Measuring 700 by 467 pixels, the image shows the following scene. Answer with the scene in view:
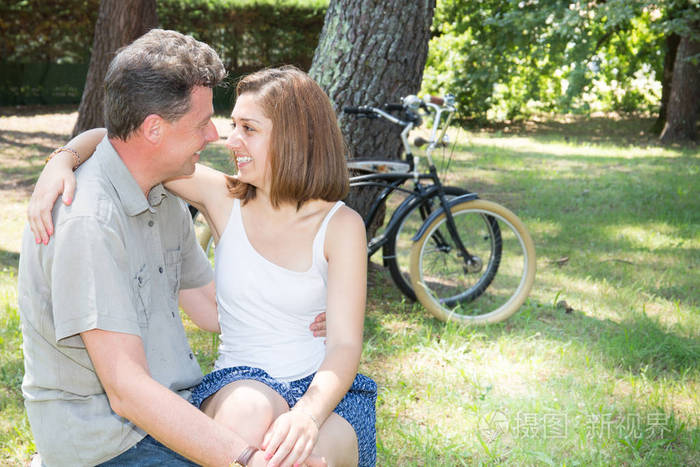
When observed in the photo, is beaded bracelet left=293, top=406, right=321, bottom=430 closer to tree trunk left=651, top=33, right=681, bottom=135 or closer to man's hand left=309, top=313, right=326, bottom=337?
man's hand left=309, top=313, right=326, bottom=337

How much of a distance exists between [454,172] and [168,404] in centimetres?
838

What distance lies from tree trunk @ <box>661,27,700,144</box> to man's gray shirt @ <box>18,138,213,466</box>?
13924mm

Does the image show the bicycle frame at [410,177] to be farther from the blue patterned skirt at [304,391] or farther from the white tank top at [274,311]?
the blue patterned skirt at [304,391]

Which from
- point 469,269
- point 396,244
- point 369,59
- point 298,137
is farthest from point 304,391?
point 369,59

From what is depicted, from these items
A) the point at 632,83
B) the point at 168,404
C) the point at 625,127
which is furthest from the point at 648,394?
the point at 632,83

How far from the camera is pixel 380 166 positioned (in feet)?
14.4

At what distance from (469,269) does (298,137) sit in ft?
8.48

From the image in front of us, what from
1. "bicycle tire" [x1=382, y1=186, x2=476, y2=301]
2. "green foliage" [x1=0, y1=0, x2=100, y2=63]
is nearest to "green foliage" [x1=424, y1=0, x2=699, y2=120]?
"bicycle tire" [x1=382, y1=186, x2=476, y2=301]

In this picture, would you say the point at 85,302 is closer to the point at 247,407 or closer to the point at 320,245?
the point at 247,407

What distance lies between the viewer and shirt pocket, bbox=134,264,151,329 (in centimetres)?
197

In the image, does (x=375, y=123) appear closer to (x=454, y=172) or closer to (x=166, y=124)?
(x=166, y=124)

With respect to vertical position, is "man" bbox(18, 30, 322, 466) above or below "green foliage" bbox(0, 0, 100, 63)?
below

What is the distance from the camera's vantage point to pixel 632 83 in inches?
783

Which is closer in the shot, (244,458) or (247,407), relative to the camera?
(244,458)
